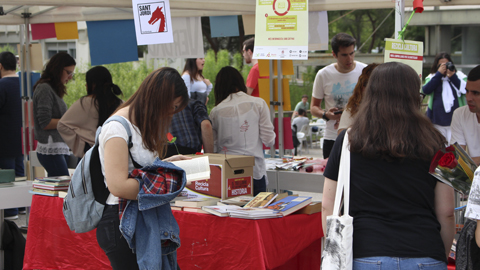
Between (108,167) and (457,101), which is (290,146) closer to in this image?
(457,101)

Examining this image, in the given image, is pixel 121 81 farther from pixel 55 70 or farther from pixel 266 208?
pixel 266 208

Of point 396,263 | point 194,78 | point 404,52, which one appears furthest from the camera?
point 194,78

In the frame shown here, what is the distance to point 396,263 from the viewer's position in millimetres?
1737

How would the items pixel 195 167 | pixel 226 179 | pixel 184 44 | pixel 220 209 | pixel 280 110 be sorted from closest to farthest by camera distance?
pixel 195 167 < pixel 220 209 < pixel 226 179 < pixel 184 44 < pixel 280 110

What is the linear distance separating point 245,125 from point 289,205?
1157 mm

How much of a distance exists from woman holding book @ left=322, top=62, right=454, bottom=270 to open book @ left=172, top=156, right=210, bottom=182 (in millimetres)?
906

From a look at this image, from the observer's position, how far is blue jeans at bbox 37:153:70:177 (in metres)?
4.90

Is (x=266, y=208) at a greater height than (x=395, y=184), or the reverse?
(x=395, y=184)

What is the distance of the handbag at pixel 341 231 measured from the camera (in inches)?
68.9

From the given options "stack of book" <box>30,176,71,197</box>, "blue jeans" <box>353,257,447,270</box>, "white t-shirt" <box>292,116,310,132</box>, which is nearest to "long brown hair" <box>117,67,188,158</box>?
"blue jeans" <box>353,257,447,270</box>

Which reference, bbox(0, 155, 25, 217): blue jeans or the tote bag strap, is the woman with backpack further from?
the tote bag strap

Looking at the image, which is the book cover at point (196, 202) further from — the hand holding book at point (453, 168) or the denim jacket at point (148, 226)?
the hand holding book at point (453, 168)

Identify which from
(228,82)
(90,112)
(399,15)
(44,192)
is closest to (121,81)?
(90,112)

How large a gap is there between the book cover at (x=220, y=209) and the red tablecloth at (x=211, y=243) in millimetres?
46
